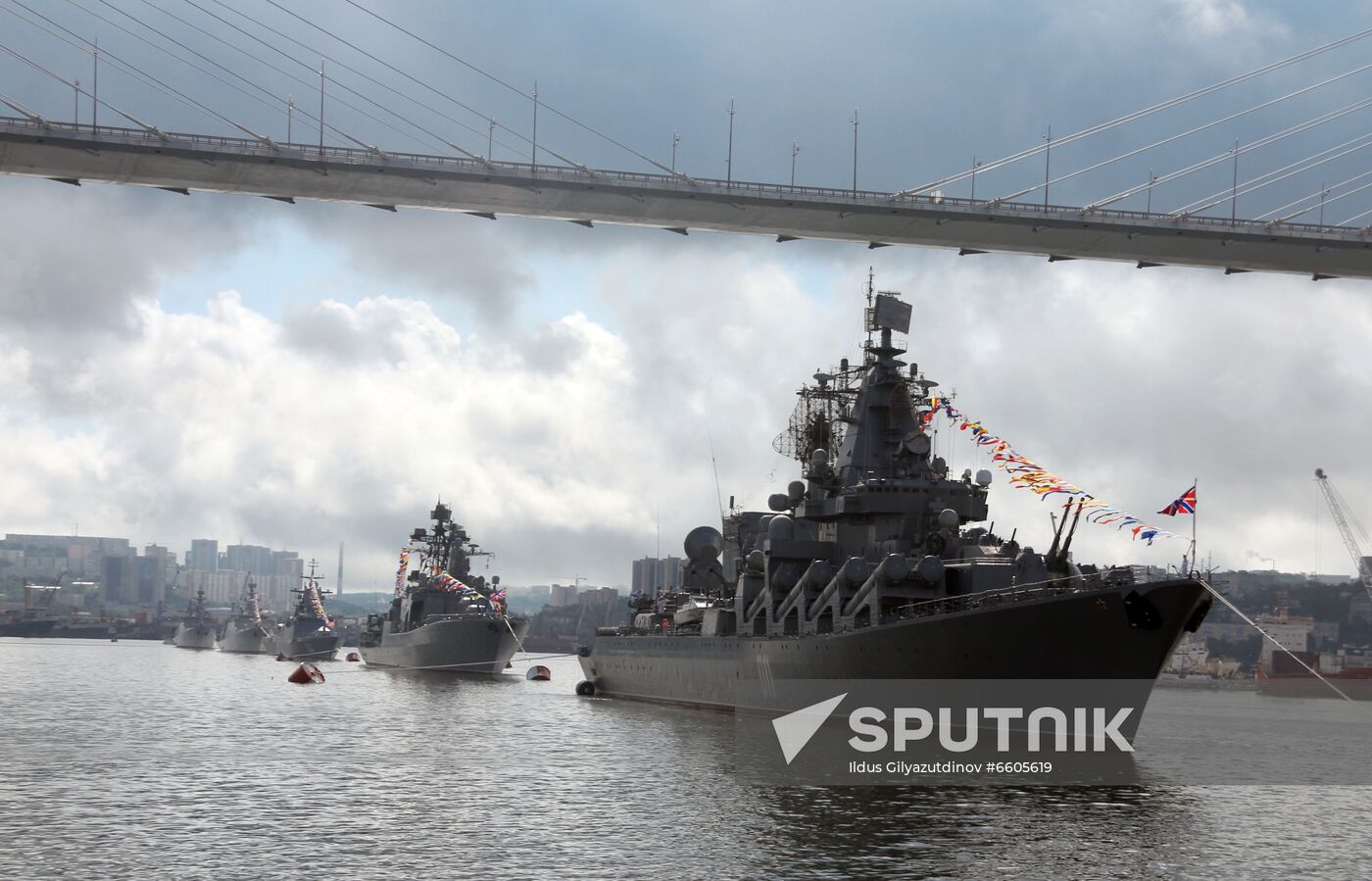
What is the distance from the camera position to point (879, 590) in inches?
1422

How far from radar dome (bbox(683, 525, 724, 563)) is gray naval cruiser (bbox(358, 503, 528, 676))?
18751 mm

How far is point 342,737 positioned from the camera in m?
39.0

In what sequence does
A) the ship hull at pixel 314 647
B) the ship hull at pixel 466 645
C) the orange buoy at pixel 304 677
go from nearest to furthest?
the orange buoy at pixel 304 677, the ship hull at pixel 466 645, the ship hull at pixel 314 647

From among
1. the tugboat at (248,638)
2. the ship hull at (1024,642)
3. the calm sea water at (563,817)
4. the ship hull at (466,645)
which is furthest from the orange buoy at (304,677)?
the tugboat at (248,638)

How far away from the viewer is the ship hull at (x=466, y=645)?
76750mm

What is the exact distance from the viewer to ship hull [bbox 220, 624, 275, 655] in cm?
13838

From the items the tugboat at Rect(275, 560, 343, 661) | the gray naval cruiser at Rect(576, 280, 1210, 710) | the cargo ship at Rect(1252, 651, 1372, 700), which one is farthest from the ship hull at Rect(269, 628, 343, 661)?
the cargo ship at Rect(1252, 651, 1372, 700)

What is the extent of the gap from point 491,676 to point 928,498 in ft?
140

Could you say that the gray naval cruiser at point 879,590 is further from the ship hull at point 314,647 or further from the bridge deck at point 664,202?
the ship hull at point 314,647

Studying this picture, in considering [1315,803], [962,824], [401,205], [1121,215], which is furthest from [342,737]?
[1121,215]

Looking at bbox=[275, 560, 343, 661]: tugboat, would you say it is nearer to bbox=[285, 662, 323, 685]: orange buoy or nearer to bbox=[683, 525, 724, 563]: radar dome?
bbox=[285, 662, 323, 685]: orange buoy

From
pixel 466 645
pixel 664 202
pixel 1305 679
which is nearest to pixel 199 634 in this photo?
pixel 466 645

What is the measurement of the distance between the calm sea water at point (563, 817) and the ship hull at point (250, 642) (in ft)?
332

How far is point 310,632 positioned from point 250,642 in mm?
25664
